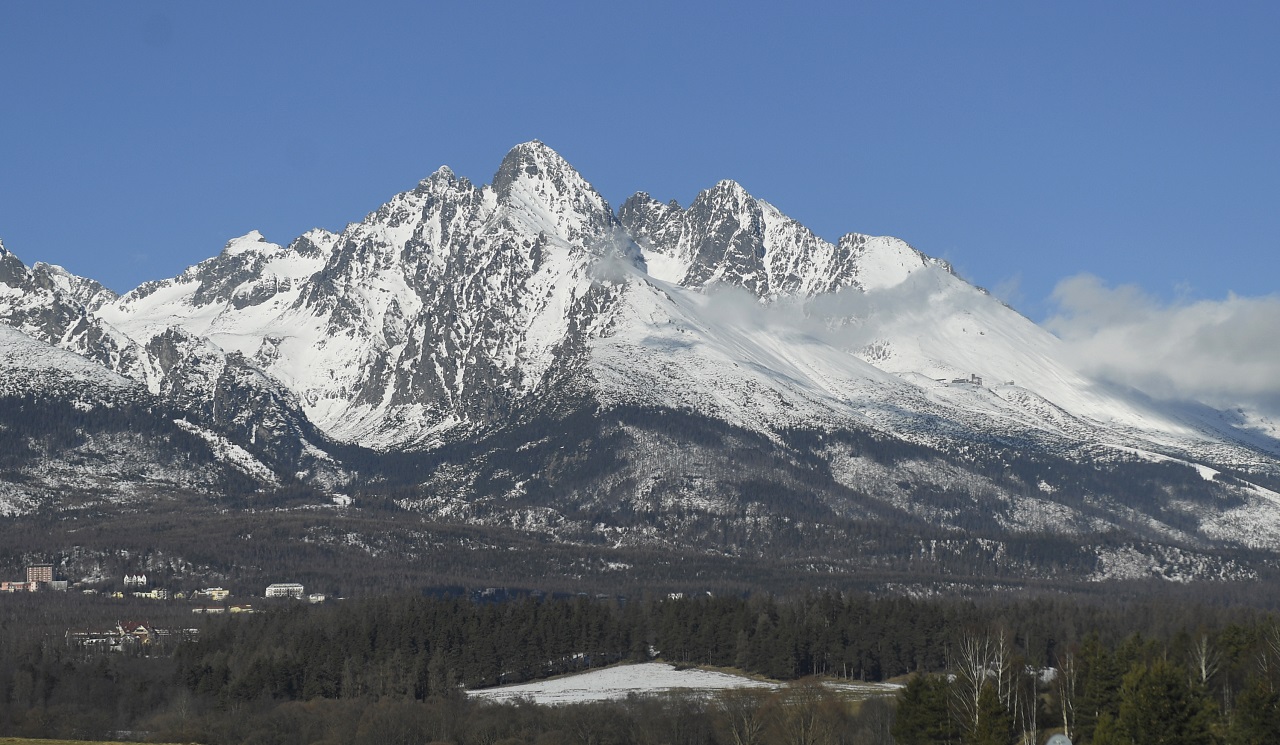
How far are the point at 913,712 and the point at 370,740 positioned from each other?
55254 mm

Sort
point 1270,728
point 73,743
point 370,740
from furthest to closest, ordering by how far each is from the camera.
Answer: point 370,740, point 73,743, point 1270,728

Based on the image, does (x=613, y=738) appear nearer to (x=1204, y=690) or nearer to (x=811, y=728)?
(x=811, y=728)

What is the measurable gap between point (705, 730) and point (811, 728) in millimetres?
29556

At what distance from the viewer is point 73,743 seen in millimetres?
186125

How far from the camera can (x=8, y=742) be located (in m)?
180

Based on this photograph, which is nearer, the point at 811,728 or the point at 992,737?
the point at 992,737

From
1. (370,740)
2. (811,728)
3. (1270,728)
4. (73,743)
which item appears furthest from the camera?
(370,740)

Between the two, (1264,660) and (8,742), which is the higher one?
(1264,660)

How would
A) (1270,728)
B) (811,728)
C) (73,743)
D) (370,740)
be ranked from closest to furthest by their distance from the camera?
(1270,728) < (811,728) < (73,743) < (370,740)

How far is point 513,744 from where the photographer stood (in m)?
192

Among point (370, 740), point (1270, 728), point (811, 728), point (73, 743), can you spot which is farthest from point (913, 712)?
point (73, 743)

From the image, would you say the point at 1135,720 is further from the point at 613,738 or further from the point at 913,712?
the point at 613,738

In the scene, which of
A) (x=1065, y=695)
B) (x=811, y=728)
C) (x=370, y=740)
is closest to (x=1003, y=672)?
(x=1065, y=695)

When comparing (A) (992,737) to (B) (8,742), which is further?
(B) (8,742)
